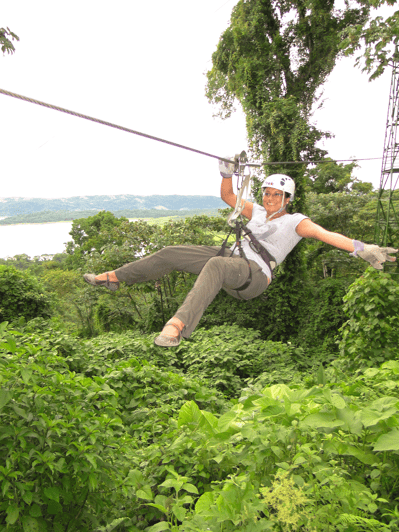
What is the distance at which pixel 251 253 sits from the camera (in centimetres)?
281

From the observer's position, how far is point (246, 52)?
1037 centimetres

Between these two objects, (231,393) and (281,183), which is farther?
(231,393)

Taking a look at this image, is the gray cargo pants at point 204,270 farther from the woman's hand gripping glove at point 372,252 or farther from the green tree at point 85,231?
the green tree at point 85,231

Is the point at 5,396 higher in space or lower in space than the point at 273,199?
lower

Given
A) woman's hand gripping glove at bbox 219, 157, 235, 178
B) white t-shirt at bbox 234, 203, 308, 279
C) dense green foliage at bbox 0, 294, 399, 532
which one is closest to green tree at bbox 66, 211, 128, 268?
woman's hand gripping glove at bbox 219, 157, 235, 178

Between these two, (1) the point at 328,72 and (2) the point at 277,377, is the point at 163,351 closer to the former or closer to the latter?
(2) the point at 277,377

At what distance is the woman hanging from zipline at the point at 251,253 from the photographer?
8.20 feet

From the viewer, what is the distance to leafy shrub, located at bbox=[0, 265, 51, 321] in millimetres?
7242

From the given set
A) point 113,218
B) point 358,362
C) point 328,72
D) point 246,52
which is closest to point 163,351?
point 358,362

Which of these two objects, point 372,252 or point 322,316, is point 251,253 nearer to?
point 372,252

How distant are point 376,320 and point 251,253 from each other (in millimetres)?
1740

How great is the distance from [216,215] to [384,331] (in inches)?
299

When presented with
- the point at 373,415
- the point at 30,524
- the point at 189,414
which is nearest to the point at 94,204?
the point at 189,414

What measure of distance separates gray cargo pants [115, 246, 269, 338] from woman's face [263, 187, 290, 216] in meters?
0.55
